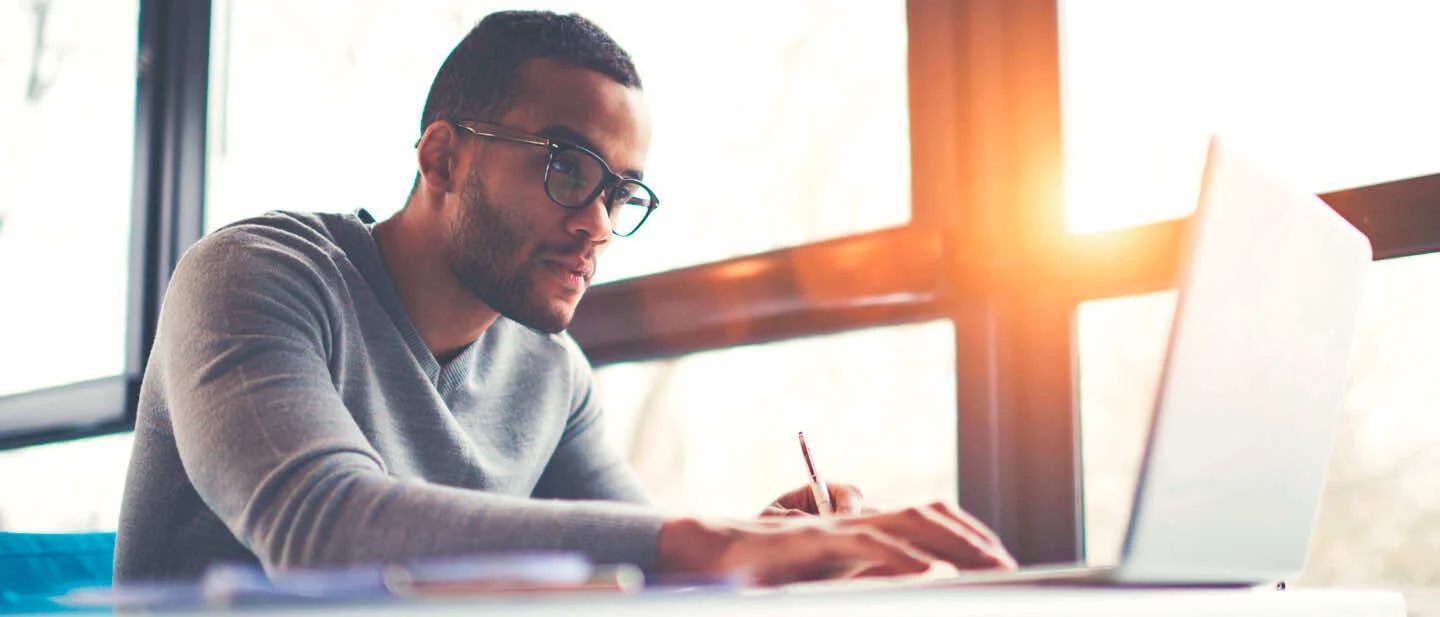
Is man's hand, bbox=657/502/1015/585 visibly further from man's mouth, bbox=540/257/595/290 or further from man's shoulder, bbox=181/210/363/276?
man's mouth, bbox=540/257/595/290

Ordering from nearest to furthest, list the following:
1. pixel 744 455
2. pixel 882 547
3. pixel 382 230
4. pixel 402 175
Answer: pixel 882 547 → pixel 382 230 → pixel 744 455 → pixel 402 175

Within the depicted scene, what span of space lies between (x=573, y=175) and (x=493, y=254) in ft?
0.50

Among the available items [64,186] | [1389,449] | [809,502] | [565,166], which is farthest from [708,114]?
[64,186]

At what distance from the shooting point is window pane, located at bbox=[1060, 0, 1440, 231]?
4.61ft

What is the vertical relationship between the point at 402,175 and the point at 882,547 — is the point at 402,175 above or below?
above

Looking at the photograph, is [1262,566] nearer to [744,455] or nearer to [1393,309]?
[1393,309]

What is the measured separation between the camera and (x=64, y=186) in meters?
2.85

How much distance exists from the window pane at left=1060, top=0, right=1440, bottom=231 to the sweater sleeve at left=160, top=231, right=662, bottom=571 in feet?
3.38

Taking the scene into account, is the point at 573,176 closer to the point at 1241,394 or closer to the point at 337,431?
the point at 337,431

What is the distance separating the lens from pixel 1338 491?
143 centimetres

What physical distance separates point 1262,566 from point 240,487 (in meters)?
0.73

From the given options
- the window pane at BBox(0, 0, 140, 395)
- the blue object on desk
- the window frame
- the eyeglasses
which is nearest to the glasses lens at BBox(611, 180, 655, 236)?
the eyeglasses

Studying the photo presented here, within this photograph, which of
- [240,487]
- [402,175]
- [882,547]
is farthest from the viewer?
[402,175]

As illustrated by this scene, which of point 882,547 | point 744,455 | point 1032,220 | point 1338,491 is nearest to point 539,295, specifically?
point 744,455
